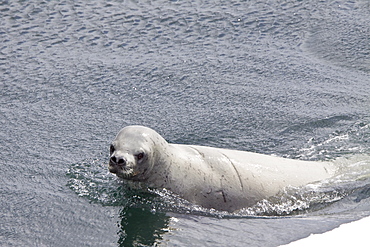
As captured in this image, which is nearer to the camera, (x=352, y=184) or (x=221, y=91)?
(x=352, y=184)

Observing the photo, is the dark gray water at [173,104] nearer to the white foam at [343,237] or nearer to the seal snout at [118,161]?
the white foam at [343,237]

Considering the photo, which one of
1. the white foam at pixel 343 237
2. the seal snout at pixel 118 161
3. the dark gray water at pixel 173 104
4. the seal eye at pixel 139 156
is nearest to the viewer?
the white foam at pixel 343 237

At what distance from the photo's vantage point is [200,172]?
6.55 m

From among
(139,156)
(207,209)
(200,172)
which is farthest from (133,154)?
(207,209)

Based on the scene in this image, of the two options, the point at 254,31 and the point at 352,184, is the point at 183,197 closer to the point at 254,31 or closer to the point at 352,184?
the point at 352,184

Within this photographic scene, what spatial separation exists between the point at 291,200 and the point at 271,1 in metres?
6.38

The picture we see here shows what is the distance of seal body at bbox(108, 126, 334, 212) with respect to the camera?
6.27 metres

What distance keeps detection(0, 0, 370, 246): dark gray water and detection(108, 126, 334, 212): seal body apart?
0.14 meters

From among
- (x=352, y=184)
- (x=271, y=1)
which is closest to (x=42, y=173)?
(x=352, y=184)

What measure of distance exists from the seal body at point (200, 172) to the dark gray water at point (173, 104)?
0.14 meters

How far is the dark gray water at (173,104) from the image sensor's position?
20.7 feet

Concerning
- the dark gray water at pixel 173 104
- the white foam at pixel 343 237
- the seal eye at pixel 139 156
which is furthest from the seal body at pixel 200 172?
the white foam at pixel 343 237

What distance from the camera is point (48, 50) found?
10945 mm

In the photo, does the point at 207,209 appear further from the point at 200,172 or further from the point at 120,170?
the point at 120,170
